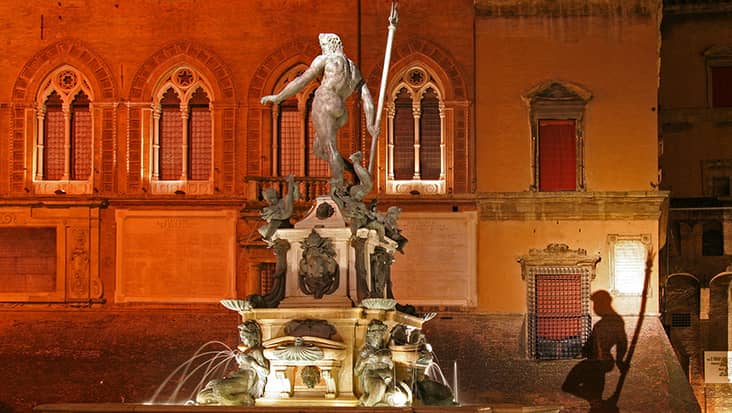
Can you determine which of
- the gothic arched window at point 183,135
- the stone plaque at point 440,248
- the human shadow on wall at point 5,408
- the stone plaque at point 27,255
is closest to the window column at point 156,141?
the gothic arched window at point 183,135

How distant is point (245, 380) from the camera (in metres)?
21.6

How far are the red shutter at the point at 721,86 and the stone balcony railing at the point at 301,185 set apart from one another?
1317 centimetres

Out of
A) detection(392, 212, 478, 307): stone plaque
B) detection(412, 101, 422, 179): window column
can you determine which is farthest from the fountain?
detection(412, 101, 422, 179): window column

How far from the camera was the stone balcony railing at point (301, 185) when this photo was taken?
4200 centimetres

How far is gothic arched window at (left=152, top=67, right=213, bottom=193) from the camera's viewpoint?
4344 centimetres

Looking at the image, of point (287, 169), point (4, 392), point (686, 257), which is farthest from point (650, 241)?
point (4, 392)

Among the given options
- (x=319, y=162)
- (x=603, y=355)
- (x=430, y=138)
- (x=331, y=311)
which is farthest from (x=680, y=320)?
(x=331, y=311)

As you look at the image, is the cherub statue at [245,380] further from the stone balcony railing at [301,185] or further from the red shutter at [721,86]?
the red shutter at [721,86]

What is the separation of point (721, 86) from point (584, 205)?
8.39 metres

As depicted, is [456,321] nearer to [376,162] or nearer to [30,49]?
[376,162]

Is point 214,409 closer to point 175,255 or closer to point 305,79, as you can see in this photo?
point 305,79

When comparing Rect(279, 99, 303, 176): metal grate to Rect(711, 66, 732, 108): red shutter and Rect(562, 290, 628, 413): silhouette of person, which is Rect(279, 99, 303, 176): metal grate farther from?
Rect(711, 66, 732, 108): red shutter

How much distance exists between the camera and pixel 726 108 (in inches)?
1900

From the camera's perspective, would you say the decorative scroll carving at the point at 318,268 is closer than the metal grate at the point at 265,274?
Yes
